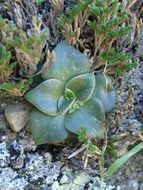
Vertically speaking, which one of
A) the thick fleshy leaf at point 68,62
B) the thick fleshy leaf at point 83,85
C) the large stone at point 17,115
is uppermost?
the thick fleshy leaf at point 68,62

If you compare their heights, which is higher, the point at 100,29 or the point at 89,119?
the point at 100,29

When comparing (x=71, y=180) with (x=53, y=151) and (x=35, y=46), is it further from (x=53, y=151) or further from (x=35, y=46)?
(x=35, y=46)

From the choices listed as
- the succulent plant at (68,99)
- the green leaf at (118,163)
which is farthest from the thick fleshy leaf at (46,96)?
the green leaf at (118,163)

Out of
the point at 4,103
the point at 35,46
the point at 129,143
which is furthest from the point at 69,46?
the point at 129,143

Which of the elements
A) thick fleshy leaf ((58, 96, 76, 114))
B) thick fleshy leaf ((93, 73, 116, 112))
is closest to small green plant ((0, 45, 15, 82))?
thick fleshy leaf ((58, 96, 76, 114))

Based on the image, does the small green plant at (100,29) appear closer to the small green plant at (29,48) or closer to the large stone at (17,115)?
the small green plant at (29,48)

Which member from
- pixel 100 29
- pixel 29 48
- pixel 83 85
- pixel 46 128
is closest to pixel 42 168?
pixel 46 128

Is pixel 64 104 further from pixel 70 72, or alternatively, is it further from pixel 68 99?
pixel 70 72

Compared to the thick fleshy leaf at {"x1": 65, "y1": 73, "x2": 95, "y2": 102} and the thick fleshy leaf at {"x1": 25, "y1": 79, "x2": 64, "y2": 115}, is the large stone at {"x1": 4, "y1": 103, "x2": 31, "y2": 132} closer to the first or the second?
A: the thick fleshy leaf at {"x1": 25, "y1": 79, "x2": 64, "y2": 115}
